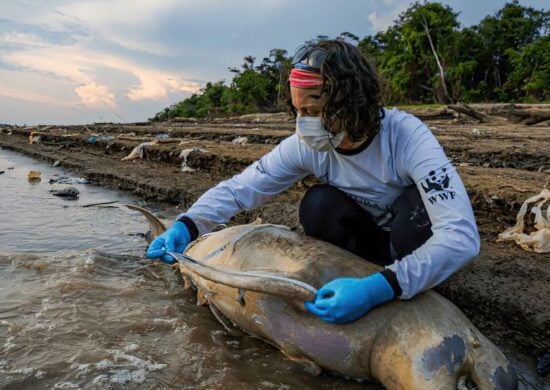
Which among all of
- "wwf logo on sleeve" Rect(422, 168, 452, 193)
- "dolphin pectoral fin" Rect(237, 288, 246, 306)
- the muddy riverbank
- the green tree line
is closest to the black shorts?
"wwf logo on sleeve" Rect(422, 168, 452, 193)

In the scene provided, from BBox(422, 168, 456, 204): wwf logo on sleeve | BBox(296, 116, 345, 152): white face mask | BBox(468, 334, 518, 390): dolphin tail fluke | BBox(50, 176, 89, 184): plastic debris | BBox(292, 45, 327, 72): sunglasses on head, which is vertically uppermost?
BBox(292, 45, 327, 72): sunglasses on head

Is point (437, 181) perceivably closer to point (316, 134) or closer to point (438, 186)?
point (438, 186)

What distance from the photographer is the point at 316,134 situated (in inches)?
88.6

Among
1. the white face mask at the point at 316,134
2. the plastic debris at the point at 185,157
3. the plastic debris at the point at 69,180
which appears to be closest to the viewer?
the white face mask at the point at 316,134

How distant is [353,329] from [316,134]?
0.88 metres

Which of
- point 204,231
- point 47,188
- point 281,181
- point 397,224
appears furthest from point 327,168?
point 47,188

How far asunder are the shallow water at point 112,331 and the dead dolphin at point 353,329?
0.48 feet

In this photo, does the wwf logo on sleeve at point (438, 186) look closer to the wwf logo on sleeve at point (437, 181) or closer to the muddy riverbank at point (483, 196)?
the wwf logo on sleeve at point (437, 181)

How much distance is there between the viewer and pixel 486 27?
100ft

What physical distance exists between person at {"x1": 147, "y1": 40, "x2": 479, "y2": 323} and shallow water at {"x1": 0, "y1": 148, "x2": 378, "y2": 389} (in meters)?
0.42

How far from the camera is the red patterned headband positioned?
Result: 2172 mm

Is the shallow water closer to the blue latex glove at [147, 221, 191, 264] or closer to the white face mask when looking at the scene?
the blue latex glove at [147, 221, 191, 264]

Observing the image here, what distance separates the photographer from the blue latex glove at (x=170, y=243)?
8.50 feet

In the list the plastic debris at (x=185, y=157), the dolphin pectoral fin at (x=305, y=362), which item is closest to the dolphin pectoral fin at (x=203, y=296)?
the dolphin pectoral fin at (x=305, y=362)
